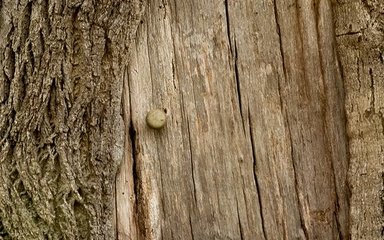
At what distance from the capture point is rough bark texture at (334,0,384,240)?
3.09m

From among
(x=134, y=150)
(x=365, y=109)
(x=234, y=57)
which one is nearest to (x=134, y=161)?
(x=134, y=150)

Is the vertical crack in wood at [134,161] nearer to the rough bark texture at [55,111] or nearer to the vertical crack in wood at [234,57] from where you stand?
the rough bark texture at [55,111]

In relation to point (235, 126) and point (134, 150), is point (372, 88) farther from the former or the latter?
point (134, 150)

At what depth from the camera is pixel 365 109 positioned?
→ 312cm

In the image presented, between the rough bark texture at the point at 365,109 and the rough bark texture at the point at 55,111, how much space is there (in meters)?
0.86

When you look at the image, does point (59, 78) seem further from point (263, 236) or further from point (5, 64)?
point (263, 236)

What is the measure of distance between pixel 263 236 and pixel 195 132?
0.50m

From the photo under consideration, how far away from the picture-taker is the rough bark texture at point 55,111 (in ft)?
9.97

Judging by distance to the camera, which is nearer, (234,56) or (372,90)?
(372,90)

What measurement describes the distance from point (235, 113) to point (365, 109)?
510 mm

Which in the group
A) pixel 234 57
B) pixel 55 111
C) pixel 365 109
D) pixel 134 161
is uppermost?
pixel 234 57

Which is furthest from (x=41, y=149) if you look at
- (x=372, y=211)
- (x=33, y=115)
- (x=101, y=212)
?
(x=372, y=211)

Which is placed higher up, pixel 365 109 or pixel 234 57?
pixel 234 57

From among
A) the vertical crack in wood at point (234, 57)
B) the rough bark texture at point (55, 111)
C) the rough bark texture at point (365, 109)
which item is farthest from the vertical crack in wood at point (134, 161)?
the rough bark texture at point (365, 109)
